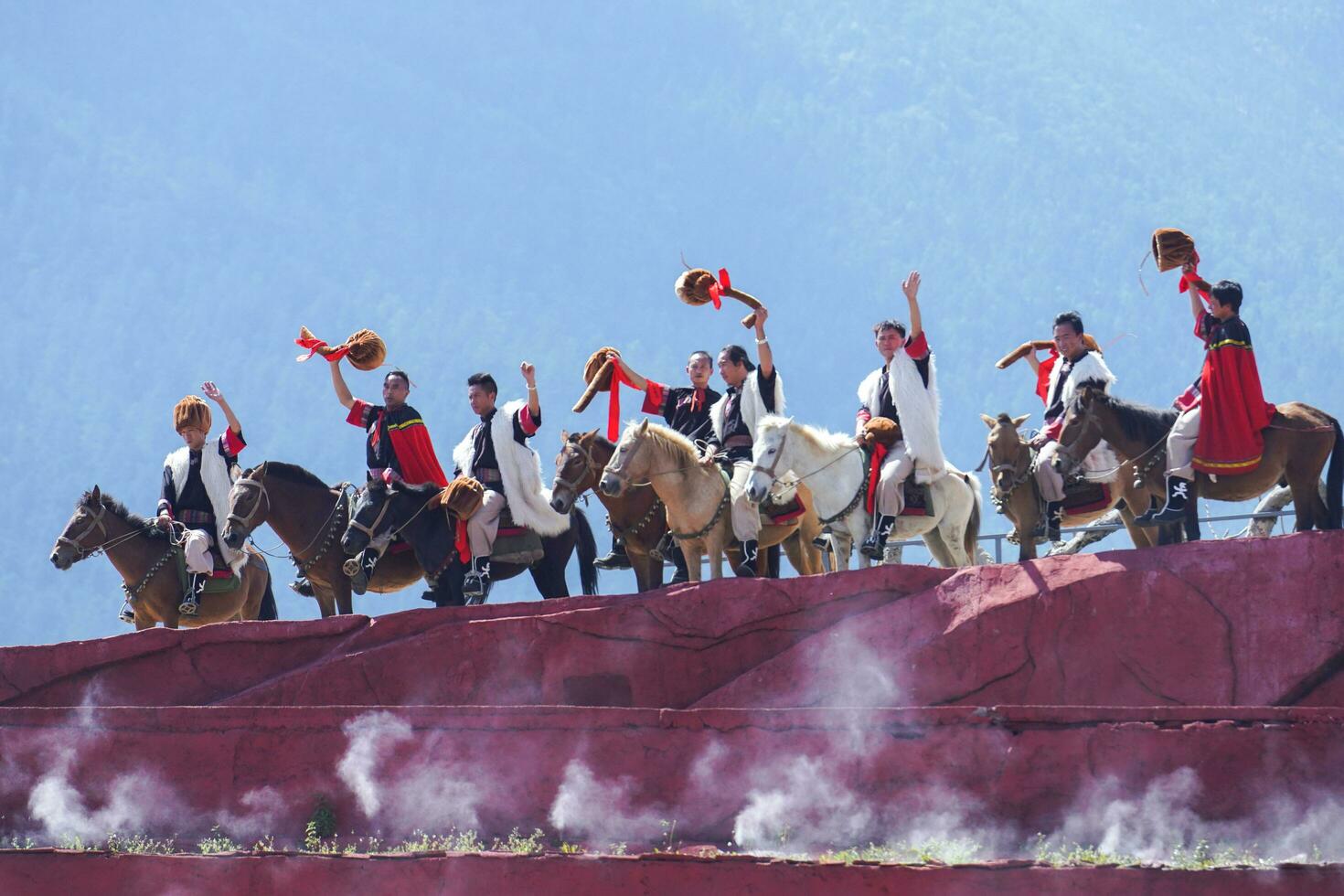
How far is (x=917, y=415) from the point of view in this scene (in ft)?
38.5

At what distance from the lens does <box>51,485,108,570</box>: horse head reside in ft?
44.2

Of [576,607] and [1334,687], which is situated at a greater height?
[576,607]

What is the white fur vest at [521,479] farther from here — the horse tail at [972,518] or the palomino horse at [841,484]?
the horse tail at [972,518]

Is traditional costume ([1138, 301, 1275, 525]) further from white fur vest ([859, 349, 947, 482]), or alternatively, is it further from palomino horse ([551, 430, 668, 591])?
palomino horse ([551, 430, 668, 591])

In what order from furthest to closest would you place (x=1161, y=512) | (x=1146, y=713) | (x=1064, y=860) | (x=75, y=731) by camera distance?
(x=75, y=731) < (x=1161, y=512) < (x=1146, y=713) < (x=1064, y=860)

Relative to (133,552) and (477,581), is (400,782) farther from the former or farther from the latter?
(133,552)

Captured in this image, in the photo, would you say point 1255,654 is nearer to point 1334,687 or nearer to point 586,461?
point 1334,687

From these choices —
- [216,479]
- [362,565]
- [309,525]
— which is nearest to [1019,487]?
[362,565]

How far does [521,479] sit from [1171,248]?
16.6ft

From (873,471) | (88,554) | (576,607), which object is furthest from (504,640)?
(88,554)

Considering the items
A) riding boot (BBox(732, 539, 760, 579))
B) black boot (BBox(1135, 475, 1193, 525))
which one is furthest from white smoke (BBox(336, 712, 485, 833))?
black boot (BBox(1135, 475, 1193, 525))

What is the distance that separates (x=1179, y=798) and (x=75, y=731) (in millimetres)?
7069

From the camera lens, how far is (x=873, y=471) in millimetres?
11773

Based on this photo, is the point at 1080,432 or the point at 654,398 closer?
the point at 1080,432
